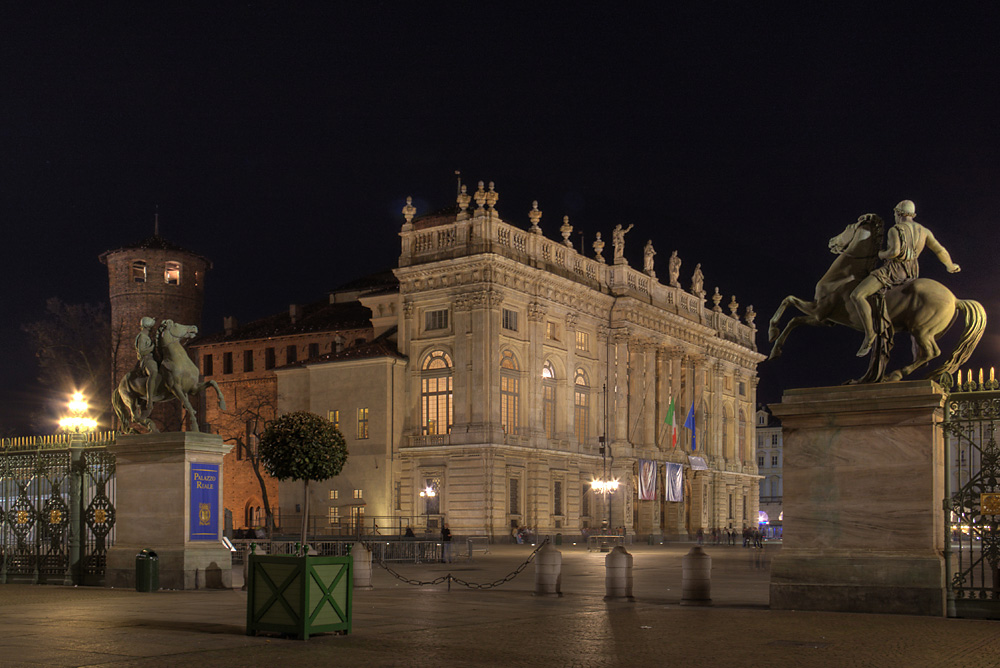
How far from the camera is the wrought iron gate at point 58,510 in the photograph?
84.4 feet

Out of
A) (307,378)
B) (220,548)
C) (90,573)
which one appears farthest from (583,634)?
(307,378)

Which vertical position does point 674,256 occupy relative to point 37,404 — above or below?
above

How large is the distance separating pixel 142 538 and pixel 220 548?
5.18 feet

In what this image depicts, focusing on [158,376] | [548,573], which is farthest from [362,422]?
[548,573]

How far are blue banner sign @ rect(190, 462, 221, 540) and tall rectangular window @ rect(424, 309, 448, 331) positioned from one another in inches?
1582

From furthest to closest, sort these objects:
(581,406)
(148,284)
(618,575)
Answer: (148,284), (581,406), (618,575)

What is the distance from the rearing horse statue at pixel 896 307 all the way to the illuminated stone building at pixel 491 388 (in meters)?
40.3

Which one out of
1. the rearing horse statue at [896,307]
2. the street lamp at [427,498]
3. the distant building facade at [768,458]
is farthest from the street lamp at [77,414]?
the distant building facade at [768,458]

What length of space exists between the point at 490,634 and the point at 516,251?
5092 centimetres

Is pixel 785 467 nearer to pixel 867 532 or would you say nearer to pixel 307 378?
pixel 867 532

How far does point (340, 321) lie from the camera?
252ft

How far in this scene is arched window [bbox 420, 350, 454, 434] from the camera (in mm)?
64125

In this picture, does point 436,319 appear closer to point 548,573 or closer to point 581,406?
point 581,406

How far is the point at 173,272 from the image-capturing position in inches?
3777
